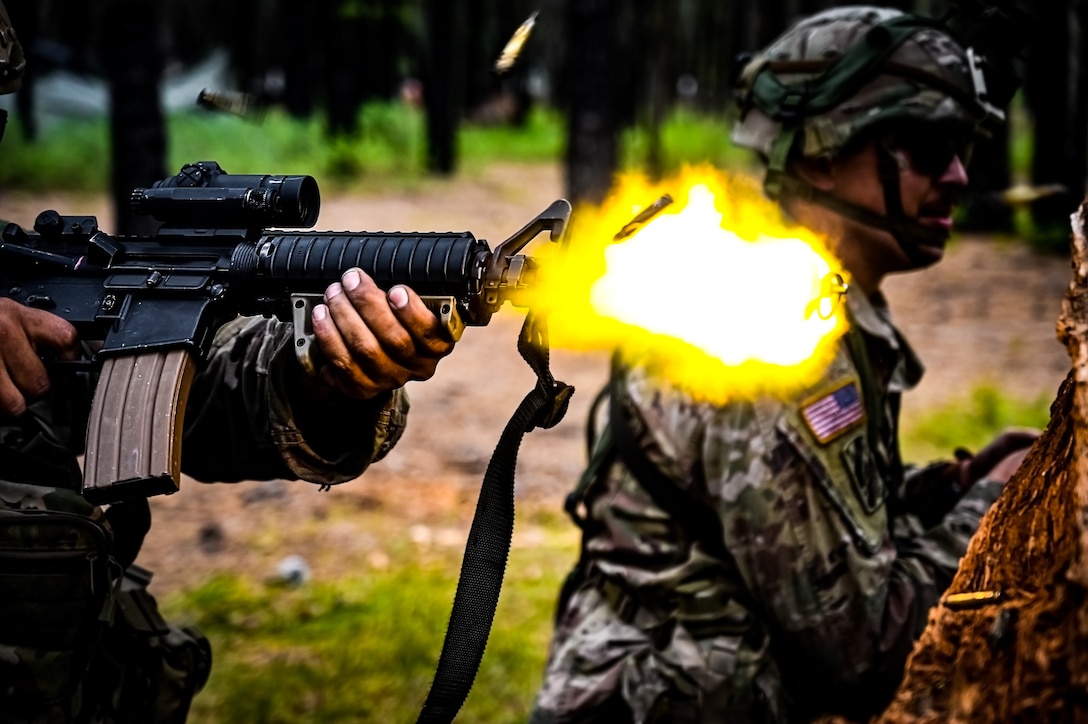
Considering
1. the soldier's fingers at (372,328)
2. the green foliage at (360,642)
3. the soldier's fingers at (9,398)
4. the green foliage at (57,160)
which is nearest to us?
the soldier's fingers at (372,328)

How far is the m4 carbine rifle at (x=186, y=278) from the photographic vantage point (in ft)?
5.98

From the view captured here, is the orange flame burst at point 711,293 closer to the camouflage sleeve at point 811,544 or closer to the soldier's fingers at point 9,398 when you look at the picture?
the camouflage sleeve at point 811,544

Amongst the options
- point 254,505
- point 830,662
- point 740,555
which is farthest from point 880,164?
point 254,505

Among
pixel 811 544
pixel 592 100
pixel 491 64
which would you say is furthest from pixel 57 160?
pixel 811 544

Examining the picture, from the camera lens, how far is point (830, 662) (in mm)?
2412

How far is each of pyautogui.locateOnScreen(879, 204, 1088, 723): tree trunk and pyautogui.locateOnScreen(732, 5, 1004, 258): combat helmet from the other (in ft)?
4.44

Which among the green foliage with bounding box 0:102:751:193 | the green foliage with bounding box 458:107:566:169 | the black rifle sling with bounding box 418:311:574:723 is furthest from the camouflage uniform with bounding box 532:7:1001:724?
the green foliage with bounding box 458:107:566:169

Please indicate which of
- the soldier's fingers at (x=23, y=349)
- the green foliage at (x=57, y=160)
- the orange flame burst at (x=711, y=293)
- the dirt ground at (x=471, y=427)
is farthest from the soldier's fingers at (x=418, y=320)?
the green foliage at (x=57, y=160)

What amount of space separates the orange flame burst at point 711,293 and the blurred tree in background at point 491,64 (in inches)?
24.0

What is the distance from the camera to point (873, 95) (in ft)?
9.18

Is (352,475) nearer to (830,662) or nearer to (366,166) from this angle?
(830,662)

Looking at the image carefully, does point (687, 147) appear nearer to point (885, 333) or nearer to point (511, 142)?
point (511, 142)

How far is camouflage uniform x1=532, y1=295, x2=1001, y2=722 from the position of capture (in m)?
2.39

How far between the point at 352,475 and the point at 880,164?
1.78 m
